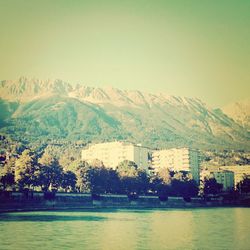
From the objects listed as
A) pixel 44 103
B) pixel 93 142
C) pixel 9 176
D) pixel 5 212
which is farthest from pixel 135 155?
pixel 5 212

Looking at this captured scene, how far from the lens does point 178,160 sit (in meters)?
101

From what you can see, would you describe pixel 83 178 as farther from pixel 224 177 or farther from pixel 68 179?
pixel 224 177

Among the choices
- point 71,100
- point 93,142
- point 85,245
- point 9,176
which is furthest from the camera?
point 71,100

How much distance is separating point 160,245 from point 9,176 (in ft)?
96.5

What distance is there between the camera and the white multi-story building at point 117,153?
308 feet

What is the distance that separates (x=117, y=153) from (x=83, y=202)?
163 ft

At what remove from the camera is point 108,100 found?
574 ft

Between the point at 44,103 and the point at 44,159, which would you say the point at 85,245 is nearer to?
the point at 44,159

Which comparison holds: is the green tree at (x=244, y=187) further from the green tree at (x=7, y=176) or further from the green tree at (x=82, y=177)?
the green tree at (x=7, y=176)

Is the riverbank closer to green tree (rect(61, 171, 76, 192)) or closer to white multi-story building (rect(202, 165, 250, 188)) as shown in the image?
green tree (rect(61, 171, 76, 192))

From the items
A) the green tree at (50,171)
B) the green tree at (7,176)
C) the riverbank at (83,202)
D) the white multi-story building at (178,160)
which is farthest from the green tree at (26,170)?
the white multi-story building at (178,160)

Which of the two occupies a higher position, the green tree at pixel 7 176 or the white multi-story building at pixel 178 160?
the white multi-story building at pixel 178 160

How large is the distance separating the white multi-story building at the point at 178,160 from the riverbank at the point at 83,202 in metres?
29.5

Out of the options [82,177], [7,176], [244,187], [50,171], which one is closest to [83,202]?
[50,171]
